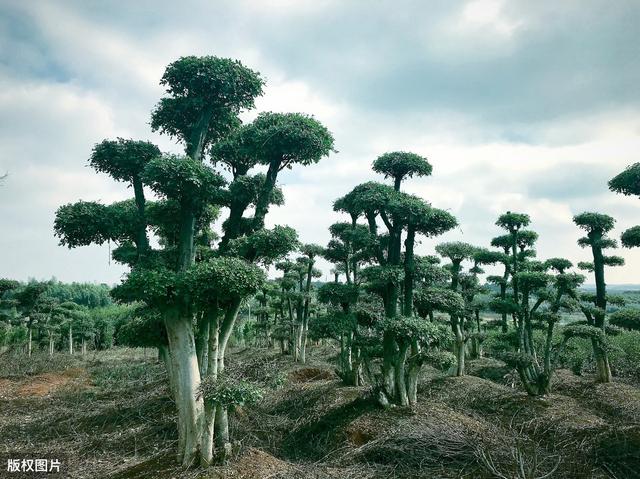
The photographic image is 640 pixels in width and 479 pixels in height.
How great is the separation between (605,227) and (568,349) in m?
6.53

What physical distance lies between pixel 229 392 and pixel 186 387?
1.28 m

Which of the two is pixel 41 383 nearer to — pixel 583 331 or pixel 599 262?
pixel 583 331

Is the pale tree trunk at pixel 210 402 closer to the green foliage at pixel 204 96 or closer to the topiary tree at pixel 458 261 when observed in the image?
the green foliage at pixel 204 96

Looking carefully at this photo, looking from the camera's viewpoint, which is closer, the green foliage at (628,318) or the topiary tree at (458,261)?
the green foliage at (628,318)


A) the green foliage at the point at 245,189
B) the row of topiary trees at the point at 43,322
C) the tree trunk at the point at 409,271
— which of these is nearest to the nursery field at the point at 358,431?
the tree trunk at the point at 409,271

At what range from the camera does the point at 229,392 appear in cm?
758

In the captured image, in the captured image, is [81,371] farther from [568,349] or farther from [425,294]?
[568,349]

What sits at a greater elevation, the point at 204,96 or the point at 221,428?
the point at 204,96

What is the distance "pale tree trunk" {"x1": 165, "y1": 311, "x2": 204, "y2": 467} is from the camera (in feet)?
26.7

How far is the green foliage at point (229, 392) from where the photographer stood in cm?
756

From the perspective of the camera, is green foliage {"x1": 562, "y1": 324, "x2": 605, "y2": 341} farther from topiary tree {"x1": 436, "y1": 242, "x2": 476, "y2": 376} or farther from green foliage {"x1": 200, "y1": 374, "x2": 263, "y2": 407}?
green foliage {"x1": 200, "y1": 374, "x2": 263, "y2": 407}

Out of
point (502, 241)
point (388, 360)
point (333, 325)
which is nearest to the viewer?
point (388, 360)

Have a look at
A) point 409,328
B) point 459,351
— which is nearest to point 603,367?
point 459,351

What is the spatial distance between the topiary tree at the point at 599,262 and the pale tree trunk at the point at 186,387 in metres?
15.0
